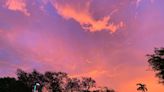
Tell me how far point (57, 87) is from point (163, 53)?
5888 centimetres

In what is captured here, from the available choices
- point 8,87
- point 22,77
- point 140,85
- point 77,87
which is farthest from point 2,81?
point 140,85

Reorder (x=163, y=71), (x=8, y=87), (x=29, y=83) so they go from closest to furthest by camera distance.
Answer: (x=163, y=71) → (x=8, y=87) → (x=29, y=83)

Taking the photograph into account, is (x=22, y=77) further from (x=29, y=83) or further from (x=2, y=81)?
(x=2, y=81)

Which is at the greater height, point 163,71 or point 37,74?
point 37,74

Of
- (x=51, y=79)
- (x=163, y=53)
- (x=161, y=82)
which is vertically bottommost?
(x=161, y=82)

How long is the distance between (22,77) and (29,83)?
3.58 metres

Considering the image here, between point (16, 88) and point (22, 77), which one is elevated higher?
point (22, 77)

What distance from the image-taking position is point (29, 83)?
12712cm

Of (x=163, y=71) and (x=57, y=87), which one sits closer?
(x=163, y=71)

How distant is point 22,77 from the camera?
127688 mm

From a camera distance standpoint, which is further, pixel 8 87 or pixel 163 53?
pixel 8 87

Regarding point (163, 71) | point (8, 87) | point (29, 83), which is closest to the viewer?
point (163, 71)

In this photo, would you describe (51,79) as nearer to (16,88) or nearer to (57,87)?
(57,87)

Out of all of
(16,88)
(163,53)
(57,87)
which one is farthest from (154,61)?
(57,87)
